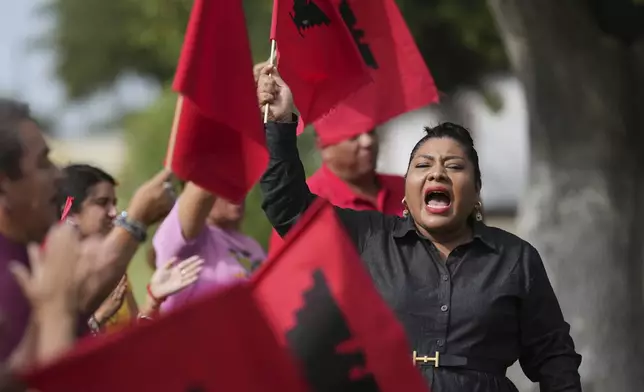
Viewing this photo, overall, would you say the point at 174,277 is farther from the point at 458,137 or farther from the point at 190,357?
the point at 190,357

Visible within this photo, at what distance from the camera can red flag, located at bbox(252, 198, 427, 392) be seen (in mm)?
3957

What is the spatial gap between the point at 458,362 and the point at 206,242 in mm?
1990

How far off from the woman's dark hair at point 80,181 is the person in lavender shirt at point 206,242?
0.35 m

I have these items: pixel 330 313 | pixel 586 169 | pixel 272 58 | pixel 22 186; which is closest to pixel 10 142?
pixel 22 186

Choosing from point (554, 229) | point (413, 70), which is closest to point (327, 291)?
point (413, 70)

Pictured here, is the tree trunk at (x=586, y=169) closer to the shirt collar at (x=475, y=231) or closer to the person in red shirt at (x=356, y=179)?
the person in red shirt at (x=356, y=179)

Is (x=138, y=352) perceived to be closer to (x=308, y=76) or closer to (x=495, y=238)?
(x=495, y=238)

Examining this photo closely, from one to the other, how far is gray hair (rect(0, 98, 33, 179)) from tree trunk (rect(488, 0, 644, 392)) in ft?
20.7

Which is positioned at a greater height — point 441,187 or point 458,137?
point 458,137

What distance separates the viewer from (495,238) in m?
4.83

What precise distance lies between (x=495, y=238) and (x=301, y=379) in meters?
1.26

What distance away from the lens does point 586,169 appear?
32.1ft

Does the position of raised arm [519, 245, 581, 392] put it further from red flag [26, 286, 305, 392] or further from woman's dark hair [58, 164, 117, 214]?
woman's dark hair [58, 164, 117, 214]

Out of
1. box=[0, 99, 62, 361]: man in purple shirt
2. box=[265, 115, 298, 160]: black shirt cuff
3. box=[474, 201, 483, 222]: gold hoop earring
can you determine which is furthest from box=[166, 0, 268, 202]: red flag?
box=[0, 99, 62, 361]: man in purple shirt
